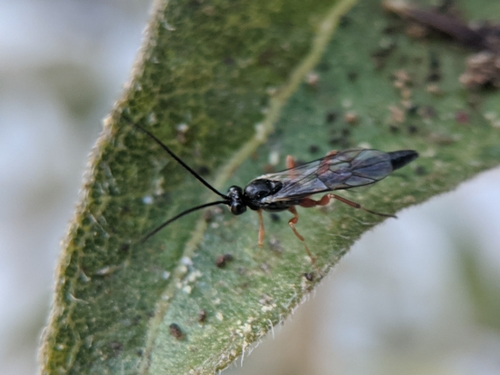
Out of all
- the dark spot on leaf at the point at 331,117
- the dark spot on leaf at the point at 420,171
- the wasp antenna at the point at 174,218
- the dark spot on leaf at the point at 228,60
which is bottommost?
the dark spot on leaf at the point at 420,171

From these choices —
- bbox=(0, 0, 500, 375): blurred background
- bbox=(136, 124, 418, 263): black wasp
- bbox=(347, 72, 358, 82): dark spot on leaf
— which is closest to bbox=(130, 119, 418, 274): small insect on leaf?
bbox=(136, 124, 418, 263): black wasp

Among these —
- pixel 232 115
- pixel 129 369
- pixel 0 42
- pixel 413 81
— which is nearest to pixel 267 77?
pixel 232 115

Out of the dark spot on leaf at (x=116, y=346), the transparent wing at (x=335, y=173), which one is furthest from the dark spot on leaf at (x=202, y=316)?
the transparent wing at (x=335, y=173)

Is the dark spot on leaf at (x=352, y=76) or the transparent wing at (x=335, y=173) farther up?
the dark spot on leaf at (x=352, y=76)

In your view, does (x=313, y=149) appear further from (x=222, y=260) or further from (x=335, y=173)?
(x=222, y=260)

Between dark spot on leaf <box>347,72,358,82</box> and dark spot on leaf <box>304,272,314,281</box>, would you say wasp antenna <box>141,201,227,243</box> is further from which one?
dark spot on leaf <box>347,72,358,82</box>

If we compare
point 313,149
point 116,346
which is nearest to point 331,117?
point 313,149

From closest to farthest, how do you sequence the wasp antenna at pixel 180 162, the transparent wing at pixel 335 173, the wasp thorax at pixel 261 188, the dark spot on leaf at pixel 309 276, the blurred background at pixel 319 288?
the dark spot on leaf at pixel 309 276
the wasp antenna at pixel 180 162
the transparent wing at pixel 335 173
the wasp thorax at pixel 261 188
the blurred background at pixel 319 288

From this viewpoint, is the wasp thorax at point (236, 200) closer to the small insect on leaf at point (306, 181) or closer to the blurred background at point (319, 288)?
the small insect on leaf at point (306, 181)
